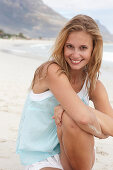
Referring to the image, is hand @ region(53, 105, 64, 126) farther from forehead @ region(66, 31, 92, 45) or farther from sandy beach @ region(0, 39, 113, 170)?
sandy beach @ region(0, 39, 113, 170)

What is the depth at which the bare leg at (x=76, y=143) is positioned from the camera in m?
1.96

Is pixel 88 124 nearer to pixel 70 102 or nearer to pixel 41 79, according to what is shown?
pixel 70 102

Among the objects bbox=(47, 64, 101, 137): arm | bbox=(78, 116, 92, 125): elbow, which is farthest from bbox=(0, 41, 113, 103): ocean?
bbox=(78, 116, 92, 125): elbow

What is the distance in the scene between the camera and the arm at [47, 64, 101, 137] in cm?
196

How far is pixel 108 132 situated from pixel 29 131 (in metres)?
0.55

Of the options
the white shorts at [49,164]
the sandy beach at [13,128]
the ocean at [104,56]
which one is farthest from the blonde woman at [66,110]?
the sandy beach at [13,128]

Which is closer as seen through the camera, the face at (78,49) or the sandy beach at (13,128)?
the face at (78,49)

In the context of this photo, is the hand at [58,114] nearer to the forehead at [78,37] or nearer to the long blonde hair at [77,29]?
the long blonde hair at [77,29]

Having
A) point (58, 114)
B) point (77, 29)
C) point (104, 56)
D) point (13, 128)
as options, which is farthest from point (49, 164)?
point (104, 56)

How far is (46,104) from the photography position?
85.0 inches

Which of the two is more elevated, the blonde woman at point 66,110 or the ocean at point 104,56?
the blonde woman at point 66,110

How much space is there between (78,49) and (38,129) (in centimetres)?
62

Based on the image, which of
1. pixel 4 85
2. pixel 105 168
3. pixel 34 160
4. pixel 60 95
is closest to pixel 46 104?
pixel 60 95

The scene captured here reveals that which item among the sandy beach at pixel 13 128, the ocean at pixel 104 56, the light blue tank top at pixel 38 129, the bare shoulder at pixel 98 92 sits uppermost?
the bare shoulder at pixel 98 92
